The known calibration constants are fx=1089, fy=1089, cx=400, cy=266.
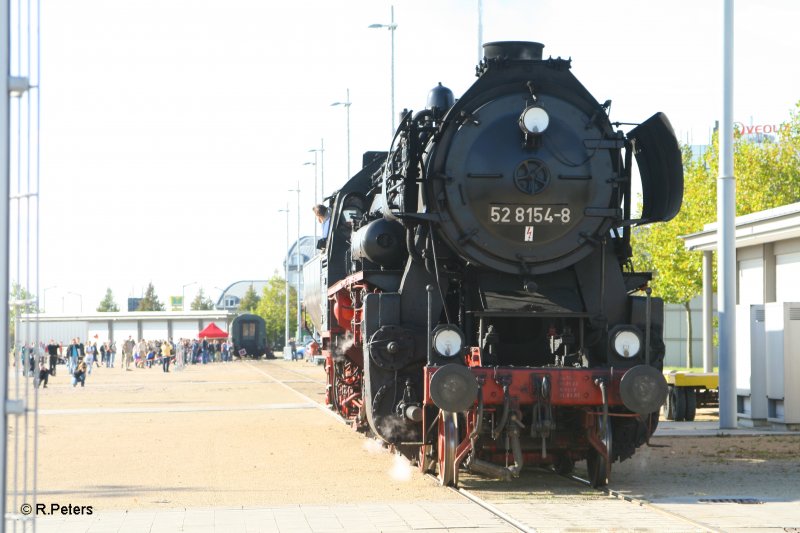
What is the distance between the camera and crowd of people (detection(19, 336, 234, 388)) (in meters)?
37.1

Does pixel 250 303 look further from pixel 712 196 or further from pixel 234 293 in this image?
pixel 712 196

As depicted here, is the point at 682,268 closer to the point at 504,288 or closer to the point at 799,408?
the point at 799,408

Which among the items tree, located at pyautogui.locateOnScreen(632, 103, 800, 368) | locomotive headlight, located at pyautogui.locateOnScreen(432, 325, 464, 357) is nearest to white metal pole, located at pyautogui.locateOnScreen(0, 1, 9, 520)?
locomotive headlight, located at pyautogui.locateOnScreen(432, 325, 464, 357)

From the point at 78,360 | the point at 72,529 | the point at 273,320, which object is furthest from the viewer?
the point at 273,320

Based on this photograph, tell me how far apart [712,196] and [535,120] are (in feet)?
101

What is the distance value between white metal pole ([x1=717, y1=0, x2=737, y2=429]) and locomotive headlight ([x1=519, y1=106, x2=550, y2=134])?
7554 mm

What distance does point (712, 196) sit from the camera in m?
39.8

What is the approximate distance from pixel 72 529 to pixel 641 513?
182 inches

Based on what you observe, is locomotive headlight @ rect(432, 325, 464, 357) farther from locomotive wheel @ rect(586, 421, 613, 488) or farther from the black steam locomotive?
locomotive wheel @ rect(586, 421, 613, 488)

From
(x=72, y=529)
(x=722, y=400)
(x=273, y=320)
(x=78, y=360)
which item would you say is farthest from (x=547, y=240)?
(x=273, y=320)

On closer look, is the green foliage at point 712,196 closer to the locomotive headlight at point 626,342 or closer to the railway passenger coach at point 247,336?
the locomotive headlight at point 626,342

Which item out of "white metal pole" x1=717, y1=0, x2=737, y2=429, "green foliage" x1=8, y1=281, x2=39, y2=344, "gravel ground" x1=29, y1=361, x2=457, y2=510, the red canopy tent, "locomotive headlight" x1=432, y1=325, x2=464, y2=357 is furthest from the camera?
the red canopy tent

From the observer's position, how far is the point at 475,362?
10.9 meters

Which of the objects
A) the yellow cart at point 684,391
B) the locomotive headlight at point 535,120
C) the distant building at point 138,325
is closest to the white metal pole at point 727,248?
the yellow cart at point 684,391
